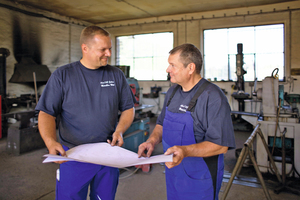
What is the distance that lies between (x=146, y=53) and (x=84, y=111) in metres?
7.04

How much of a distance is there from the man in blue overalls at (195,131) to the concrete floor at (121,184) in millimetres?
1430

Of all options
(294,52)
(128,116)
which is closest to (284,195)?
(128,116)

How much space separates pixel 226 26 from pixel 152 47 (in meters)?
2.68

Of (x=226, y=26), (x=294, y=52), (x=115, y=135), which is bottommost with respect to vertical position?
(x=115, y=135)

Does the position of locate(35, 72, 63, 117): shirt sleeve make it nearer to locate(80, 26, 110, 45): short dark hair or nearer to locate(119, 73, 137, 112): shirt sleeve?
locate(80, 26, 110, 45): short dark hair

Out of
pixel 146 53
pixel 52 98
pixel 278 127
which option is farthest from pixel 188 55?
pixel 146 53

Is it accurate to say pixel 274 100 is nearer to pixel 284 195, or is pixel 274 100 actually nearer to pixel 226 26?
pixel 284 195

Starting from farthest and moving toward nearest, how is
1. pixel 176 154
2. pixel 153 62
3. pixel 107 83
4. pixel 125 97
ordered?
pixel 153 62, pixel 125 97, pixel 107 83, pixel 176 154

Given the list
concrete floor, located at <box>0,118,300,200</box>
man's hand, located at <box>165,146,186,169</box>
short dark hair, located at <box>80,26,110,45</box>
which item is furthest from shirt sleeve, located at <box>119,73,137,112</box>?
concrete floor, located at <box>0,118,300,200</box>

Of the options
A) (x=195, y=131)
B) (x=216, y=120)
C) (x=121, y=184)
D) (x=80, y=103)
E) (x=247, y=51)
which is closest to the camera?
(x=216, y=120)

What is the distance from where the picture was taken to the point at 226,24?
6918mm

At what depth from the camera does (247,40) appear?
6.88 meters

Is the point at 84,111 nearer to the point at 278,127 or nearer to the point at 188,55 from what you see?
the point at 188,55

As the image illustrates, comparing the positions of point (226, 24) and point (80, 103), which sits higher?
point (226, 24)
